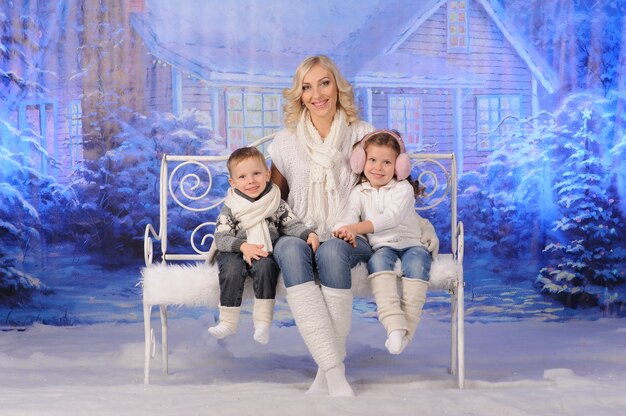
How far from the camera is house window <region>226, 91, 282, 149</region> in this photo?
5.13 metres

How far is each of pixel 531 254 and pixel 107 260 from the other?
7.82 ft

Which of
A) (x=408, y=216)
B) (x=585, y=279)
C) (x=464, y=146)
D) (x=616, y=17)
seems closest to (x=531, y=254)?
(x=585, y=279)

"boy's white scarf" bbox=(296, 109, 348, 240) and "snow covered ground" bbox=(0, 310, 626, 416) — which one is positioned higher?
"boy's white scarf" bbox=(296, 109, 348, 240)

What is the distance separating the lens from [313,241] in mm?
3314

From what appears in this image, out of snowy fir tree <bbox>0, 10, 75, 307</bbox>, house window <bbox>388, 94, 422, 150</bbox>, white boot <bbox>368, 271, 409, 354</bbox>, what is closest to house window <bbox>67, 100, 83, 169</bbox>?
snowy fir tree <bbox>0, 10, 75, 307</bbox>

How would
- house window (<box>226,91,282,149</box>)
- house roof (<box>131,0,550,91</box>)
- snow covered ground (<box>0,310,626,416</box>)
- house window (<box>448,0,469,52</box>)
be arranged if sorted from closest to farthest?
snow covered ground (<box>0,310,626,416</box>), house roof (<box>131,0,550,91</box>), house window (<box>226,91,282,149</box>), house window (<box>448,0,469,52</box>)

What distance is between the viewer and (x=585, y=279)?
5191mm

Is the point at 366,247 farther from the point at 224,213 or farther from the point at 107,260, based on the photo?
the point at 107,260

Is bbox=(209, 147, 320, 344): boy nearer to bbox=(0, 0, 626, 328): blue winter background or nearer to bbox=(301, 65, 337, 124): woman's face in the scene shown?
bbox=(301, 65, 337, 124): woman's face

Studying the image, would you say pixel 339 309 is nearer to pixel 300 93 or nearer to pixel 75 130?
pixel 300 93

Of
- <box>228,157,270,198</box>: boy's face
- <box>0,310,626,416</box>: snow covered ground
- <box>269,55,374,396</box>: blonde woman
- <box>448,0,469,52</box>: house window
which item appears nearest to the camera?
<box>0,310,626,416</box>: snow covered ground

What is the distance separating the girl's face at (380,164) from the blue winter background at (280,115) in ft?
5.68

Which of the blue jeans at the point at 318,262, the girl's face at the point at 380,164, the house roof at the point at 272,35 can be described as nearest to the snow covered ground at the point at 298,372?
the blue jeans at the point at 318,262

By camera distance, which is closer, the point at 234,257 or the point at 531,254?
the point at 234,257
